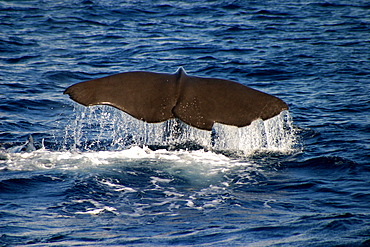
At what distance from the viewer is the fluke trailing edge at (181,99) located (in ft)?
22.5

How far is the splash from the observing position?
27.0 feet

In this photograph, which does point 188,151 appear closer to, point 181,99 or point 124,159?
point 124,159

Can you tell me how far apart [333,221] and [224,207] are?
127 cm

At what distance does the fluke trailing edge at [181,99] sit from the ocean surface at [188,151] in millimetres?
629

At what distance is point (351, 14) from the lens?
21.9 m

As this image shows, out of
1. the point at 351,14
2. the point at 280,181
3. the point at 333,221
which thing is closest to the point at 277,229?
the point at 333,221

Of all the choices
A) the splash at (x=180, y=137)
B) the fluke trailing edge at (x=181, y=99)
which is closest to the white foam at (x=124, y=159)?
the splash at (x=180, y=137)

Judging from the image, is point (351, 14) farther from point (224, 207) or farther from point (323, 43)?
point (224, 207)

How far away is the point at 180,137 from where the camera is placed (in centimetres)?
812

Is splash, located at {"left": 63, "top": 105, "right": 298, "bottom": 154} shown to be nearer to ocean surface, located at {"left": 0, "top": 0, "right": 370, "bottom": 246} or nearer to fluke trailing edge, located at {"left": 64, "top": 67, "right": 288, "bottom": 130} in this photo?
ocean surface, located at {"left": 0, "top": 0, "right": 370, "bottom": 246}

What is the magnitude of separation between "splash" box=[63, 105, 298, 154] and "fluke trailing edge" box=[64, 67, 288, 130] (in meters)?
0.67

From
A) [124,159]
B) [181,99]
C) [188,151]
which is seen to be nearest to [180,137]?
[188,151]

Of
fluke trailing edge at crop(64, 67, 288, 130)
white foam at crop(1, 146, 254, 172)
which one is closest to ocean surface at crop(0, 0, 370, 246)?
white foam at crop(1, 146, 254, 172)

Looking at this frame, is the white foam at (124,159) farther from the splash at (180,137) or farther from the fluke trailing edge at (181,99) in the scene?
the fluke trailing edge at (181,99)
